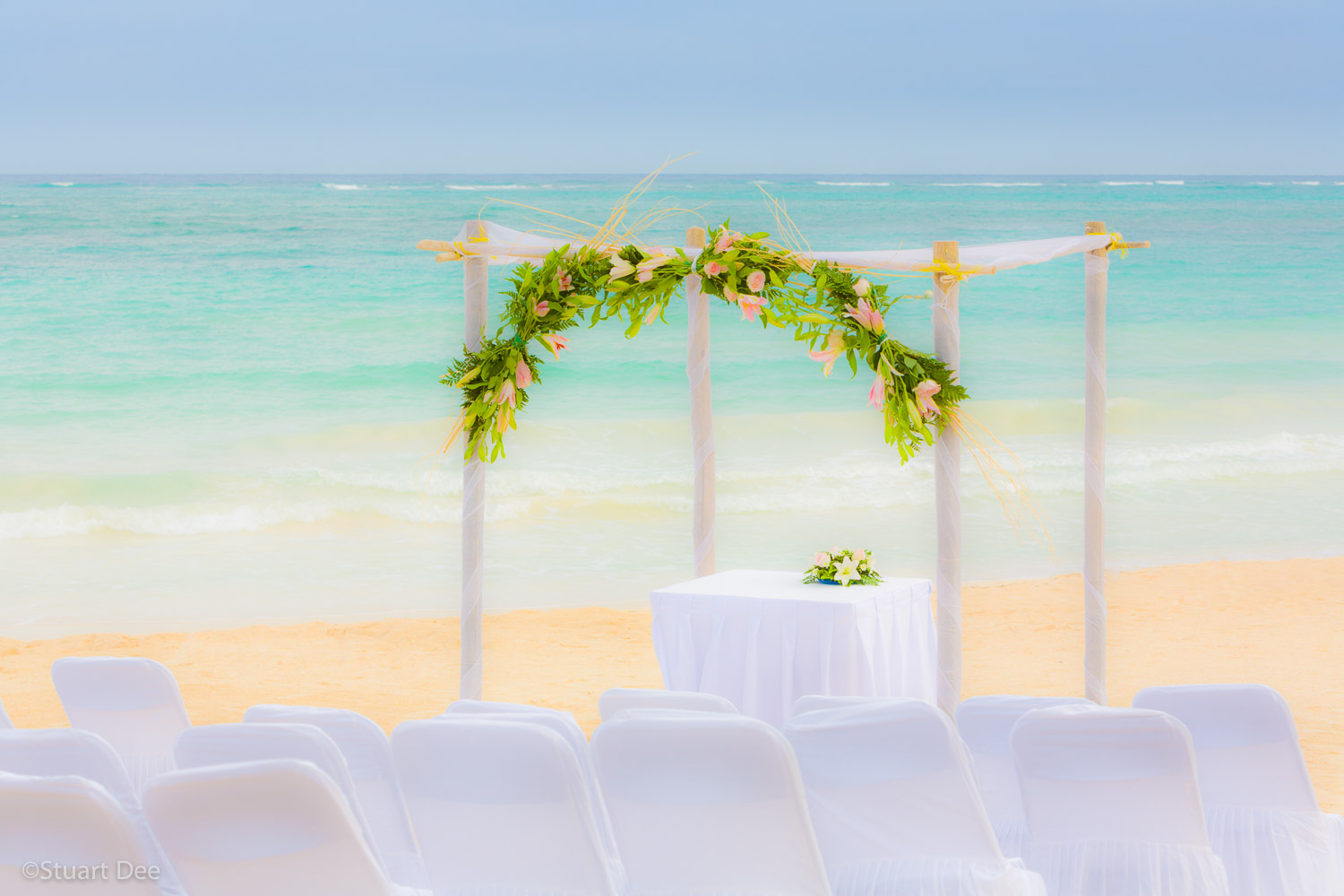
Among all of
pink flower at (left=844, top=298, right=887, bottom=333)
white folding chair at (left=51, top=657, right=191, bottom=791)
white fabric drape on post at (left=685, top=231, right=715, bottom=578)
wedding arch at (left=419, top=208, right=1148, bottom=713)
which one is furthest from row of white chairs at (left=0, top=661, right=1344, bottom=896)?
white fabric drape on post at (left=685, top=231, right=715, bottom=578)

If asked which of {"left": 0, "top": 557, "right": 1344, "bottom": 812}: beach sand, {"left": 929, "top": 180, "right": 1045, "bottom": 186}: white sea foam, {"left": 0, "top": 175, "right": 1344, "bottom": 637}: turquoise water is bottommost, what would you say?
{"left": 0, "top": 557, "right": 1344, "bottom": 812}: beach sand

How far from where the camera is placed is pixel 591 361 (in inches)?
698

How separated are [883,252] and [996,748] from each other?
224 cm

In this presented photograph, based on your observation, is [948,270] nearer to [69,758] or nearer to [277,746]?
[277,746]

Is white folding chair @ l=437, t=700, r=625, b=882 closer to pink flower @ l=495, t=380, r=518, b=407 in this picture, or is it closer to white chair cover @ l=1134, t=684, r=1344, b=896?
white chair cover @ l=1134, t=684, r=1344, b=896

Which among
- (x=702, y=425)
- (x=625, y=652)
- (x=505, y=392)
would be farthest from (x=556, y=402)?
(x=505, y=392)

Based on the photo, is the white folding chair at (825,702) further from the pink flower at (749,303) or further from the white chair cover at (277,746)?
the pink flower at (749,303)

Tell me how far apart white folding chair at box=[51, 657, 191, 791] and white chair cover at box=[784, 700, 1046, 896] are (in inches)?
66.8

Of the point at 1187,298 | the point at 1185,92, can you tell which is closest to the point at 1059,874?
the point at 1187,298

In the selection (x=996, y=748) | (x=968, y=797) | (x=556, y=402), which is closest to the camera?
(x=968, y=797)

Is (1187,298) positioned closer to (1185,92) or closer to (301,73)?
(1185,92)

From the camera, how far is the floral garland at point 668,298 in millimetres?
4859

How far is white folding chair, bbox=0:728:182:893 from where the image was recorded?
2367 millimetres

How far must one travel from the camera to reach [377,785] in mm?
2789
